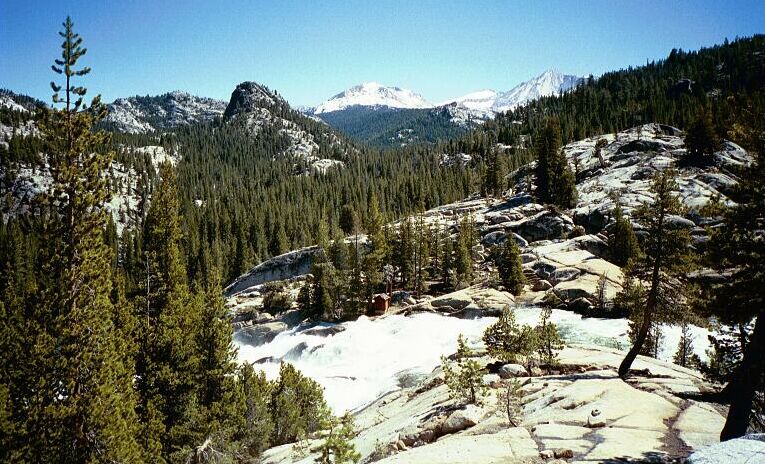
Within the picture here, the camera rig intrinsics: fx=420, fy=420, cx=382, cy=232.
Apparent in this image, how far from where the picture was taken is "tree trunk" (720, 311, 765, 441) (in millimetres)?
11133

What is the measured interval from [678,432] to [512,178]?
100757 mm

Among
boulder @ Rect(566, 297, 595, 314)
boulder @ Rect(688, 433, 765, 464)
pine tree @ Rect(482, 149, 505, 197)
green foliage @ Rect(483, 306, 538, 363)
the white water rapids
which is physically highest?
pine tree @ Rect(482, 149, 505, 197)

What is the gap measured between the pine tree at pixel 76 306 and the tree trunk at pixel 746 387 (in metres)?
19.8

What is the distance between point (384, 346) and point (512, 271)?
63.5ft

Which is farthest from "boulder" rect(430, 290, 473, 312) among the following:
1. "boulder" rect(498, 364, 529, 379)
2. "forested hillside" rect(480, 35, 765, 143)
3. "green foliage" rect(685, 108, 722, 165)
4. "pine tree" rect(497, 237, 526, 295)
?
"forested hillside" rect(480, 35, 765, 143)

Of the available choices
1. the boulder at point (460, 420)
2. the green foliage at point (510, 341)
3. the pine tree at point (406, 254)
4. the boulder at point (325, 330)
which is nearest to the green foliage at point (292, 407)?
the green foliage at point (510, 341)

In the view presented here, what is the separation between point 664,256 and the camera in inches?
822

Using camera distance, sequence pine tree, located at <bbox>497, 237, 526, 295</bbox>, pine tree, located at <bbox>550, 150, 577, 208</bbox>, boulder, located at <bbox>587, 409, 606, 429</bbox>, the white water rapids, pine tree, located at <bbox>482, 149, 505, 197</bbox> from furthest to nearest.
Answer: pine tree, located at <bbox>482, 149, 505, 197</bbox>, pine tree, located at <bbox>550, 150, 577, 208</bbox>, pine tree, located at <bbox>497, 237, 526, 295</bbox>, the white water rapids, boulder, located at <bbox>587, 409, 606, 429</bbox>

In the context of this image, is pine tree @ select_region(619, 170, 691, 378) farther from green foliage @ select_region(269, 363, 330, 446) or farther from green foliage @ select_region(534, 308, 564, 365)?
green foliage @ select_region(269, 363, 330, 446)

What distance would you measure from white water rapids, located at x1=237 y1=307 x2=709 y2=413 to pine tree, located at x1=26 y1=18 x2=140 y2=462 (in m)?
19.3

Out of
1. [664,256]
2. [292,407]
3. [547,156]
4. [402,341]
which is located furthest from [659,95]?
[292,407]

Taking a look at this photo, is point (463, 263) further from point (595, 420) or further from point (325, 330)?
point (595, 420)

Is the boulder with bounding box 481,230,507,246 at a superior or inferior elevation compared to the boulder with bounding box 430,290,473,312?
superior

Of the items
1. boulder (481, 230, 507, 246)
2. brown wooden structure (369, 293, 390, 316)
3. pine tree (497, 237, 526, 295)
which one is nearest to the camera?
pine tree (497, 237, 526, 295)
